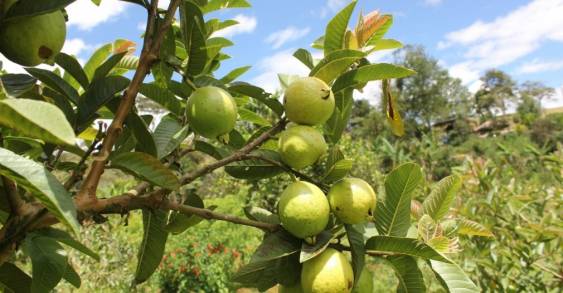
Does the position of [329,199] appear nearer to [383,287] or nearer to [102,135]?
[102,135]

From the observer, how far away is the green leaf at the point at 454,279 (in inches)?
26.9

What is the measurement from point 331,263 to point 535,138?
3089cm

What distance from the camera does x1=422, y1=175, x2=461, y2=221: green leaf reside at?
0.83 m

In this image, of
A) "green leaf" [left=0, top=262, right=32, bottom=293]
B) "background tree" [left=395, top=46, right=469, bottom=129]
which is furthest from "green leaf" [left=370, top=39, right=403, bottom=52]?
"background tree" [left=395, top=46, right=469, bottom=129]

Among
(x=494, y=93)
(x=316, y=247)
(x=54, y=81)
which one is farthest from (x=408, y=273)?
(x=494, y=93)

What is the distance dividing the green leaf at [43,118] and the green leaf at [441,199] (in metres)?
0.68

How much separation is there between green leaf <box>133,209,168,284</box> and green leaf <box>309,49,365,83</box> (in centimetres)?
40

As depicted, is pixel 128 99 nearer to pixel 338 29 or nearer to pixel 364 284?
pixel 338 29

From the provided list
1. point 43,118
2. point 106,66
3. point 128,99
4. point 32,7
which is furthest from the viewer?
point 106,66

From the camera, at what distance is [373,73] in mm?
742

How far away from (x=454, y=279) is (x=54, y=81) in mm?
719

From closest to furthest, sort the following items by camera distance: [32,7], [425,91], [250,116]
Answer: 1. [32,7]
2. [250,116]
3. [425,91]

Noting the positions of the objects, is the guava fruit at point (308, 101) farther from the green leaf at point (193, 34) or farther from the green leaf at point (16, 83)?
the green leaf at point (16, 83)

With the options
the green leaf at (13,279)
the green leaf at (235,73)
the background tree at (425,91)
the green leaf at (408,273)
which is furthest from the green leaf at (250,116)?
the background tree at (425,91)
